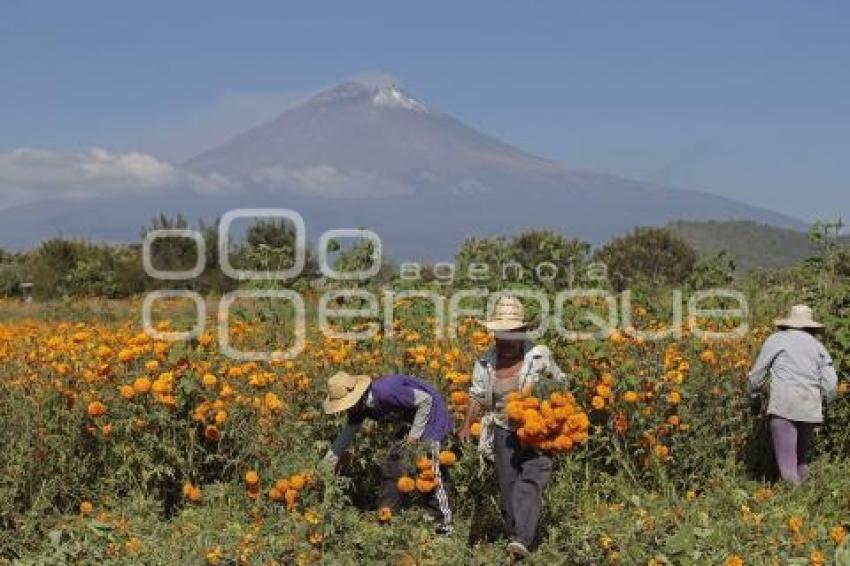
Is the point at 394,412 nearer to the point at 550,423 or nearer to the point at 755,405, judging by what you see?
the point at 550,423

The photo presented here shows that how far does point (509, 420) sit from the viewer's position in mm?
5180

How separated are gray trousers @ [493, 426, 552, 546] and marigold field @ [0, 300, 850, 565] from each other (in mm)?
149

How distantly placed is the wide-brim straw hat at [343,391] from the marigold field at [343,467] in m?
0.26

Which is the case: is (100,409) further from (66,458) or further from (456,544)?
(456,544)

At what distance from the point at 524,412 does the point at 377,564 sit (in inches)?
40.2

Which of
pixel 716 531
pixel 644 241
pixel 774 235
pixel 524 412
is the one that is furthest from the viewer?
pixel 774 235

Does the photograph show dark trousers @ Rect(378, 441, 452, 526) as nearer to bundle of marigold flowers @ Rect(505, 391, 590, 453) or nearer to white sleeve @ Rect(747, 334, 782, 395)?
bundle of marigold flowers @ Rect(505, 391, 590, 453)

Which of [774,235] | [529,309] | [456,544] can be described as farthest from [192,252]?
[774,235]

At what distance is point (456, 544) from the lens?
5234 mm

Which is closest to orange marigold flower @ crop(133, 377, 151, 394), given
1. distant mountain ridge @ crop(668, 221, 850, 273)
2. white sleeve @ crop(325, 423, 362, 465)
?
white sleeve @ crop(325, 423, 362, 465)

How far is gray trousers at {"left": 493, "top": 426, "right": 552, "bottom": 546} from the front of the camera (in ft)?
16.3

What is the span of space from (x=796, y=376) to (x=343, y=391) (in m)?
2.88

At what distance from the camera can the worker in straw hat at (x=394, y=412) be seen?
551 centimetres

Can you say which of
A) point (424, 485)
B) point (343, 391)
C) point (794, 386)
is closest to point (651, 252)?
point (794, 386)
